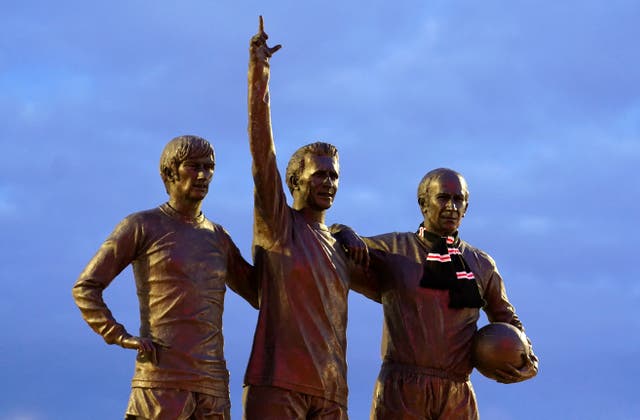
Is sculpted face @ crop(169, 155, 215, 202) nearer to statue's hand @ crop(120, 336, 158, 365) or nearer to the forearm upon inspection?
the forearm

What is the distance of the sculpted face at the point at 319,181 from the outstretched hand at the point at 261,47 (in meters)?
1.13

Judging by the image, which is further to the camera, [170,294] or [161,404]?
[170,294]

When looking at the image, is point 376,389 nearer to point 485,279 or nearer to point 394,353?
point 394,353

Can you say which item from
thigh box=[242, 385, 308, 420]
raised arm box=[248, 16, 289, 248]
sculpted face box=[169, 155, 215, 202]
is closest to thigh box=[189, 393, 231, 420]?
thigh box=[242, 385, 308, 420]

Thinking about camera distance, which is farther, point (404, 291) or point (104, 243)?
point (404, 291)

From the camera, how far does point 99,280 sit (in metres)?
11.5

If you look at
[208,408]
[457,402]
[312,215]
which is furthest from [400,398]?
[208,408]

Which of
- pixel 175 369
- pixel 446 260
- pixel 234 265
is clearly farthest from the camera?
pixel 446 260

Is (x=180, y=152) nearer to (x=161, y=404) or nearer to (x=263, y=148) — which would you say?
(x=263, y=148)

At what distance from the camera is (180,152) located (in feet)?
38.8

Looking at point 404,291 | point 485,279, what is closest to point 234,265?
point 404,291

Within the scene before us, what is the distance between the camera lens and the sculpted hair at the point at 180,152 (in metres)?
11.8

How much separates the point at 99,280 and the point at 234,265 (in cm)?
135

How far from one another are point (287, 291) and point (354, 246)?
0.95 meters
